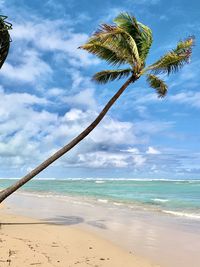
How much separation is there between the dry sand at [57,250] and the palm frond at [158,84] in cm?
591

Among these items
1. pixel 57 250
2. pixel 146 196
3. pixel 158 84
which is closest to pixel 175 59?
pixel 158 84

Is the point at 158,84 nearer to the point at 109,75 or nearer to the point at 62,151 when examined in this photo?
the point at 109,75

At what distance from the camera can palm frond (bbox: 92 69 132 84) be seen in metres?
13.4

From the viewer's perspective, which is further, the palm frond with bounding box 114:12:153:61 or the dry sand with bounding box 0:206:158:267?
the palm frond with bounding box 114:12:153:61

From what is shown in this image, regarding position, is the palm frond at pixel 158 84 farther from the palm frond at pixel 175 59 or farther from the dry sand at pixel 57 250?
the dry sand at pixel 57 250

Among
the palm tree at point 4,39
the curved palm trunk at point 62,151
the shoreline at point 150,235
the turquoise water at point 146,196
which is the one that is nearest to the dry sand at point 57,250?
Answer: the shoreline at point 150,235

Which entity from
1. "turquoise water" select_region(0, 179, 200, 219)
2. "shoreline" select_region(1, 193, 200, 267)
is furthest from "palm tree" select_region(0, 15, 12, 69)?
"turquoise water" select_region(0, 179, 200, 219)

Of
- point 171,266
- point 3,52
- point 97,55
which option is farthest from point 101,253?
point 97,55

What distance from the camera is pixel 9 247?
8891 mm

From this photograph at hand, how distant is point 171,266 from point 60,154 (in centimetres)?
508

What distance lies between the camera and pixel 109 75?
13867mm

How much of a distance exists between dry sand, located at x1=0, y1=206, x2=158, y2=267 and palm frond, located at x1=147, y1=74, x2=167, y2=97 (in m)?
5.91

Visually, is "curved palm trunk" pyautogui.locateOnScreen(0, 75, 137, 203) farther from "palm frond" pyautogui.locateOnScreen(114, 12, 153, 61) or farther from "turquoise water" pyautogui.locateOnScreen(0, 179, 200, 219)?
"turquoise water" pyautogui.locateOnScreen(0, 179, 200, 219)

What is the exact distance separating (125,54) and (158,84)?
6.14 ft
